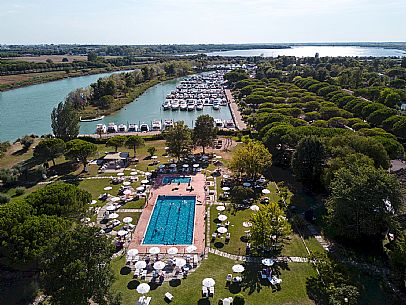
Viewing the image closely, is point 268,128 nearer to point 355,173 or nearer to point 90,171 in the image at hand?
point 355,173

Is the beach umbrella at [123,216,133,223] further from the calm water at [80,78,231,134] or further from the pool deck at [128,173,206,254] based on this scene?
the calm water at [80,78,231,134]

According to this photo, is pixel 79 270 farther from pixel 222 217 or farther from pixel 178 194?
pixel 178 194

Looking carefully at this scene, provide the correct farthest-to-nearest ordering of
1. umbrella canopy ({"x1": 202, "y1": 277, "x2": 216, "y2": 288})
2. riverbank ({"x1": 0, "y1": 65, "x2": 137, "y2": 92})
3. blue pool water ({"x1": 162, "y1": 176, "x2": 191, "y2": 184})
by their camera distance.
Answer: riverbank ({"x1": 0, "y1": 65, "x2": 137, "y2": 92}) < blue pool water ({"x1": 162, "y1": 176, "x2": 191, "y2": 184}) < umbrella canopy ({"x1": 202, "y1": 277, "x2": 216, "y2": 288})

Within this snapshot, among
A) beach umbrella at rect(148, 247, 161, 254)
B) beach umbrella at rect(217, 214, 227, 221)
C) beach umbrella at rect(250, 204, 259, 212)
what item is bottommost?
beach umbrella at rect(250, 204, 259, 212)

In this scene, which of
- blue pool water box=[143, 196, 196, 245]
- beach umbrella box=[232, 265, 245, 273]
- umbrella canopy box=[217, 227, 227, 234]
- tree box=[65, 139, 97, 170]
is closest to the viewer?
beach umbrella box=[232, 265, 245, 273]

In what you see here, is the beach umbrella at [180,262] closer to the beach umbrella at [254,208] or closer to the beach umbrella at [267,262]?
the beach umbrella at [267,262]

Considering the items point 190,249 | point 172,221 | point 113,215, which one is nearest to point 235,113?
point 172,221

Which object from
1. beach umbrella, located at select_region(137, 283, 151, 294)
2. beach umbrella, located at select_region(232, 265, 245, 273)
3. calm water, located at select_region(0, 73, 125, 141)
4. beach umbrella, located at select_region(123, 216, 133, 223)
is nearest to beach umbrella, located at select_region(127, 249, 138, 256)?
beach umbrella, located at select_region(137, 283, 151, 294)
